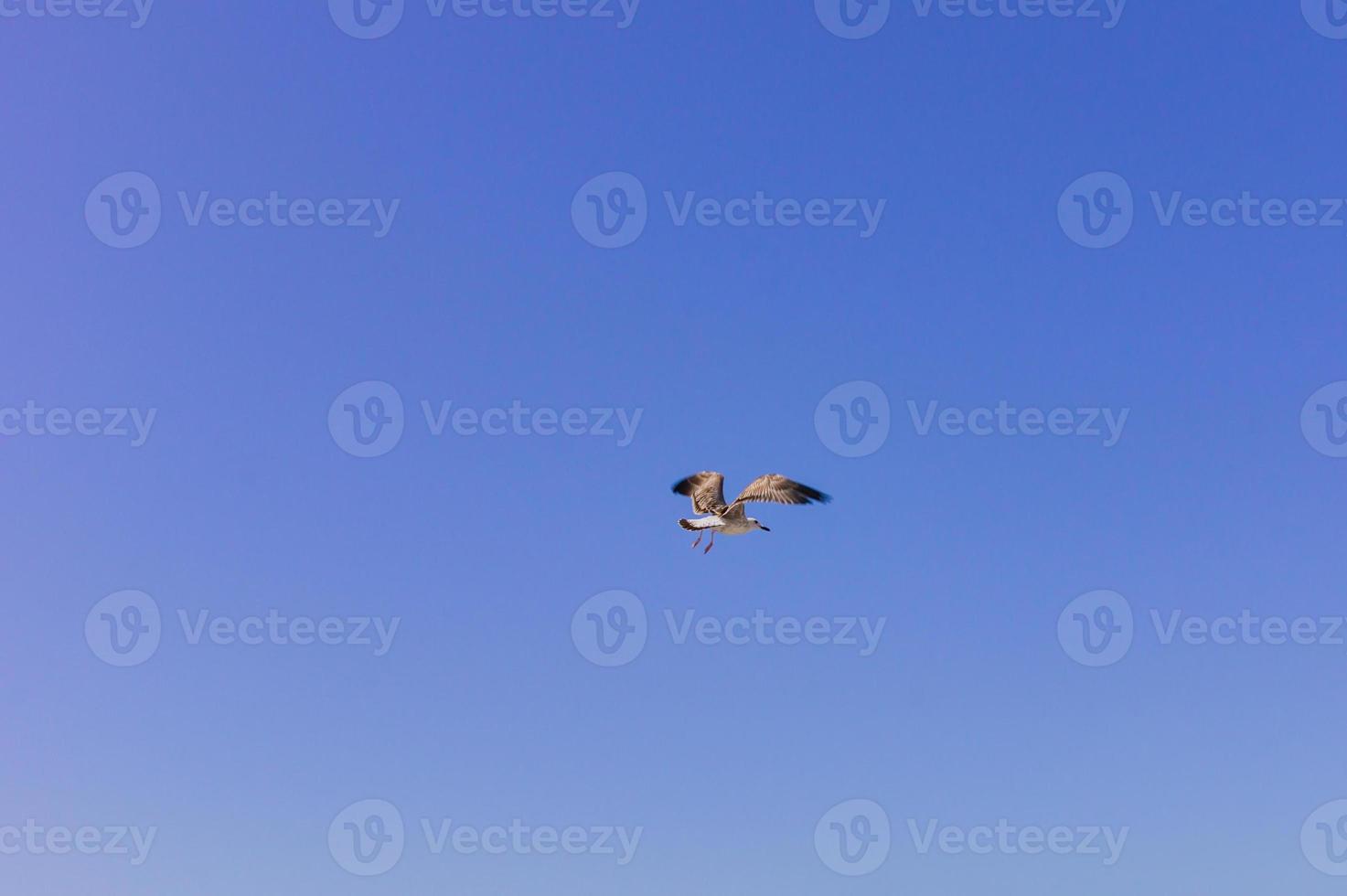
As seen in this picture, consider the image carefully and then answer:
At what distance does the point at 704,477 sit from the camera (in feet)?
213

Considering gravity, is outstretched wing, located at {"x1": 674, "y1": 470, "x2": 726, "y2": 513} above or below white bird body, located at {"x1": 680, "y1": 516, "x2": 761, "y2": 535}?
above

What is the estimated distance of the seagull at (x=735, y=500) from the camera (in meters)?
59.2

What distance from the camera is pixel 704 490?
63969mm

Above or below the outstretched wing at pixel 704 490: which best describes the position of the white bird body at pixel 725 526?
below

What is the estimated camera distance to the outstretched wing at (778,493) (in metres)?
58.9

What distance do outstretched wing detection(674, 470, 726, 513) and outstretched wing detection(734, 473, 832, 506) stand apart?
1804mm

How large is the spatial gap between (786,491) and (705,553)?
4.24 meters

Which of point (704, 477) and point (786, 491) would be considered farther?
point (704, 477)

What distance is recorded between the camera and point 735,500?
60.7 m

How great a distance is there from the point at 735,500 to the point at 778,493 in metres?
2.07

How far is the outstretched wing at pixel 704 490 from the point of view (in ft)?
206

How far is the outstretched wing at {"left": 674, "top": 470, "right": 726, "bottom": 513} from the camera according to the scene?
62.7 meters

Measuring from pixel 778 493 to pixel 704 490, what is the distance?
5327mm

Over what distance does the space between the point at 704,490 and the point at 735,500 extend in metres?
3.54
